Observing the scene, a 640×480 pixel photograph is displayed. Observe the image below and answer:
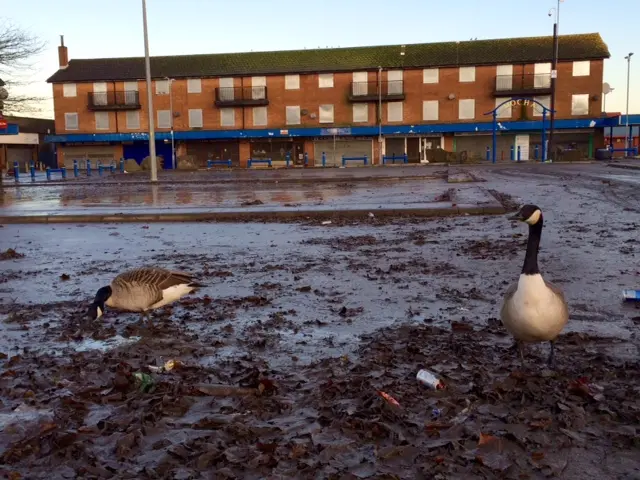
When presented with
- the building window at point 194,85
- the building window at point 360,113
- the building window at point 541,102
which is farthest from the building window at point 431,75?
the building window at point 194,85

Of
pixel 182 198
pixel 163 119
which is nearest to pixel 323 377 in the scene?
pixel 182 198

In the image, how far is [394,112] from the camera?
6312cm

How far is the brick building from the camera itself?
60.8 meters

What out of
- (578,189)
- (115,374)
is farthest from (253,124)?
(115,374)

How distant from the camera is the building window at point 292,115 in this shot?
64.2 metres

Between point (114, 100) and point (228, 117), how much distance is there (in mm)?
12148

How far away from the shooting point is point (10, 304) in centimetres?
676

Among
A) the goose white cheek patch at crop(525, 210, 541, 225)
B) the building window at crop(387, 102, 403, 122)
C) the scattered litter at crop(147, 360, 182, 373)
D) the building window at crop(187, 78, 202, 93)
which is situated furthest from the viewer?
the building window at crop(187, 78, 202, 93)

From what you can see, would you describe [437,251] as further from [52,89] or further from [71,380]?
[52,89]

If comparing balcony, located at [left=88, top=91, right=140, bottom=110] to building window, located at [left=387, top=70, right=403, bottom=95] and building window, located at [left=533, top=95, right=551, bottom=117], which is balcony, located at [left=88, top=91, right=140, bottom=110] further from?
building window, located at [left=533, top=95, right=551, bottom=117]

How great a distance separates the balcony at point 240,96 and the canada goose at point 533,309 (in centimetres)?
6161

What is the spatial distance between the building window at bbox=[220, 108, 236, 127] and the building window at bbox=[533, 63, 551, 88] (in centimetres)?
2999

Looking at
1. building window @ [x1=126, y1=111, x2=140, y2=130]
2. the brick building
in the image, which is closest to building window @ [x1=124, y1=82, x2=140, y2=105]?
the brick building

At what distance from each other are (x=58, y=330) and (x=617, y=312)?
5099 millimetres
